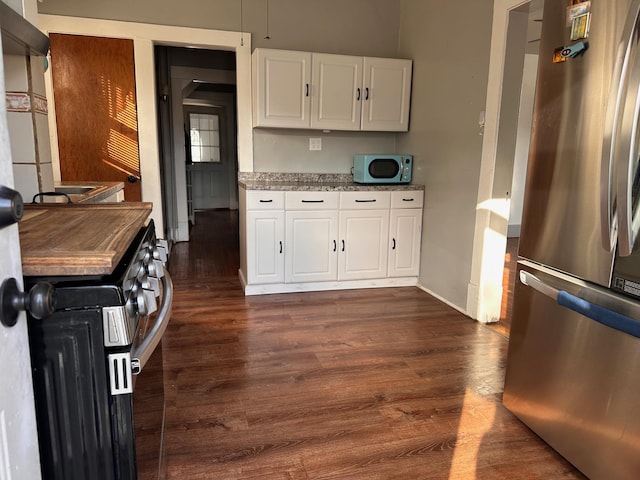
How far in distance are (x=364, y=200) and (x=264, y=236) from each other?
887 millimetres

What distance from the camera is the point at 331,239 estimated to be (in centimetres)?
365

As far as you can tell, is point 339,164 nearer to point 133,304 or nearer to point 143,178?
point 143,178

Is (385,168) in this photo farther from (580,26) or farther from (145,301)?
(145,301)

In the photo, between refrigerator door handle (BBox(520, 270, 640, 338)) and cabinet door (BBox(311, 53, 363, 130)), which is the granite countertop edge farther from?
refrigerator door handle (BBox(520, 270, 640, 338))

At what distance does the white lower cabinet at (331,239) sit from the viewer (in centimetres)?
349

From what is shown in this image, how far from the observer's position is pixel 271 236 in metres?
3.50

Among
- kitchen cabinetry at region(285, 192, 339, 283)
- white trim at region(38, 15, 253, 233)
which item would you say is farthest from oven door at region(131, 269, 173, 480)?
white trim at region(38, 15, 253, 233)

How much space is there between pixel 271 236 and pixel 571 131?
236 centimetres

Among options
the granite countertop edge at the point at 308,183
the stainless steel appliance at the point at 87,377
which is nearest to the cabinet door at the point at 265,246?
the granite countertop edge at the point at 308,183

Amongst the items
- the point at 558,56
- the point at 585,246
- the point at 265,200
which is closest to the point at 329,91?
the point at 265,200

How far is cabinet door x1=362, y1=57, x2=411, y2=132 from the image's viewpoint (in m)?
3.78

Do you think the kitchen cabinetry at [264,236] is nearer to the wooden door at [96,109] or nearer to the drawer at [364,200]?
the drawer at [364,200]

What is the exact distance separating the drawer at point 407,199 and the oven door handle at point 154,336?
2.68 m

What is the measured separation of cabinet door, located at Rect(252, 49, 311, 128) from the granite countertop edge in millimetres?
506
